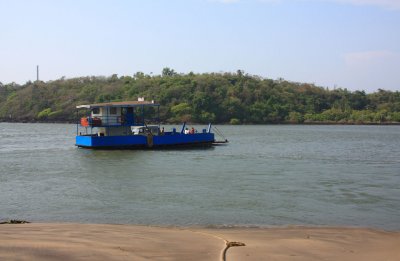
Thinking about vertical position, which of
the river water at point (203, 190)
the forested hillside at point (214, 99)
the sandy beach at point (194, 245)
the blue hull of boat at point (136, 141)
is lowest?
the river water at point (203, 190)

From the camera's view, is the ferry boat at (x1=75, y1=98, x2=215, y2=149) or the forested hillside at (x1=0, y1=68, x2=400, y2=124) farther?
the forested hillside at (x1=0, y1=68, x2=400, y2=124)

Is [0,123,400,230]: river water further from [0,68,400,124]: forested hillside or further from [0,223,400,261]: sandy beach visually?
[0,68,400,124]: forested hillside

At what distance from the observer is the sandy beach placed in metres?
8.95

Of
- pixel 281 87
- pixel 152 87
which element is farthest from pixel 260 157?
pixel 281 87

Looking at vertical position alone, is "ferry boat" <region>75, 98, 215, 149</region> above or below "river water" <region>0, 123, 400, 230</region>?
above

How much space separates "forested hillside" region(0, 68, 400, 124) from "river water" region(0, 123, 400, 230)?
85260mm

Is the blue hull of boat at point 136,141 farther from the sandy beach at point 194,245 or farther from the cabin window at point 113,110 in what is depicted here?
the sandy beach at point 194,245

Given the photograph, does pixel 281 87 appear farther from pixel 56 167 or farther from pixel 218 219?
pixel 218 219

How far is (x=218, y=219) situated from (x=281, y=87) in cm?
13908

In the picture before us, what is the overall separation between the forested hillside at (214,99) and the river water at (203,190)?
8526 cm

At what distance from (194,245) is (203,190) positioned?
476 inches

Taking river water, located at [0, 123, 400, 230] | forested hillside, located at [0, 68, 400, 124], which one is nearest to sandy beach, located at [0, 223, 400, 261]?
river water, located at [0, 123, 400, 230]

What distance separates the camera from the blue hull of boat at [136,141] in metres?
42.8

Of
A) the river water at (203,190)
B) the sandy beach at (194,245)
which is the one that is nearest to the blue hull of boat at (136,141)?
the river water at (203,190)
